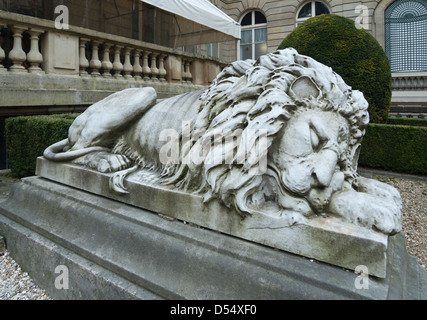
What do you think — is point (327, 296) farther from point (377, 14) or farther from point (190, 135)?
point (377, 14)

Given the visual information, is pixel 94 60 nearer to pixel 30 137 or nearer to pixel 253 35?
pixel 30 137

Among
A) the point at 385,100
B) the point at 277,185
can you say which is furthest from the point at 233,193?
the point at 385,100

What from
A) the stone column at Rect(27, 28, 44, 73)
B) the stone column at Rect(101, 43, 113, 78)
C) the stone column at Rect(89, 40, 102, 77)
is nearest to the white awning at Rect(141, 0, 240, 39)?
the stone column at Rect(101, 43, 113, 78)

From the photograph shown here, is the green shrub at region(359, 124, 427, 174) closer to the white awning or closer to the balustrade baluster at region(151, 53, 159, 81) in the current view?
the balustrade baluster at region(151, 53, 159, 81)

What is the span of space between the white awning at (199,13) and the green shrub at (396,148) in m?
5.85

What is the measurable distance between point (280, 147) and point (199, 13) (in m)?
8.71

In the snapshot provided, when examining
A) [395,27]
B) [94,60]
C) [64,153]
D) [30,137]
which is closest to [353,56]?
[94,60]

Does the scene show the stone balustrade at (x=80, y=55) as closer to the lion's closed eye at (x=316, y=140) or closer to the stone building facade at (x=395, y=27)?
the lion's closed eye at (x=316, y=140)

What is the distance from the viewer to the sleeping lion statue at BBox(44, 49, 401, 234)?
1640 millimetres

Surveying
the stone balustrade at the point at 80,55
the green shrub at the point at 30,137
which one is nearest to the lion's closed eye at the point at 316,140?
the green shrub at the point at 30,137

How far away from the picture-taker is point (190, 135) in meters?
2.23

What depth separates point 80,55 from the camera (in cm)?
664

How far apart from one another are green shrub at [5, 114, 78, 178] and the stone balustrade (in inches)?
53.9

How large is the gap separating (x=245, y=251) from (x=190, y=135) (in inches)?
35.9
